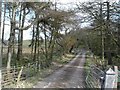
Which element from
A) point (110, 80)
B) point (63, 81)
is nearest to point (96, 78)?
point (110, 80)

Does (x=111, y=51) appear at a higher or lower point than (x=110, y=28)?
lower

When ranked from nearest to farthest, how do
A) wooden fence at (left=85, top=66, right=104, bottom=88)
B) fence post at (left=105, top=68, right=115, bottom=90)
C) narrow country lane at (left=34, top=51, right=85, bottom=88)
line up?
fence post at (left=105, top=68, right=115, bottom=90)
wooden fence at (left=85, top=66, right=104, bottom=88)
narrow country lane at (left=34, top=51, right=85, bottom=88)

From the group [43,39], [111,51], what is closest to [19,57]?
[43,39]

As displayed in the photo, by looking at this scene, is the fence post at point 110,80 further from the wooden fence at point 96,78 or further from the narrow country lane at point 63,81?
the narrow country lane at point 63,81

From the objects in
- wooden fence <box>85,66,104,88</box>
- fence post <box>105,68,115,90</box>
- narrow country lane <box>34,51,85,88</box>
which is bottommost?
narrow country lane <box>34,51,85,88</box>

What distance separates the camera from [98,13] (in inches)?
788

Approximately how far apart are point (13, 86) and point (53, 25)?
553 inches

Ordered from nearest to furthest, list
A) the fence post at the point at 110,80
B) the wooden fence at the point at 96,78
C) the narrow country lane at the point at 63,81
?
the fence post at the point at 110,80, the wooden fence at the point at 96,78, the narrow country lane at the point at 63,81

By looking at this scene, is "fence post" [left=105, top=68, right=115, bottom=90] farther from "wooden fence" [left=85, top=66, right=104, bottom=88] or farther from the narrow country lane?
the narrow country lane

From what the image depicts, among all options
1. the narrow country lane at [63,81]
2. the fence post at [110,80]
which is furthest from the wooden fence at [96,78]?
the fence post at [110,80]

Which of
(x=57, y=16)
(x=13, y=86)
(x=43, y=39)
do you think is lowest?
(x=13, y=86)

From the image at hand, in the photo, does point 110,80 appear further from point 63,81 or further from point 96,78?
point 63,81

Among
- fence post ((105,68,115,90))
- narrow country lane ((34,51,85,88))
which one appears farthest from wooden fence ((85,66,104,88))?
fence post ((105,68,115,90))

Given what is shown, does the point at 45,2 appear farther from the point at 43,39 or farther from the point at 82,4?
the point at 43,39
